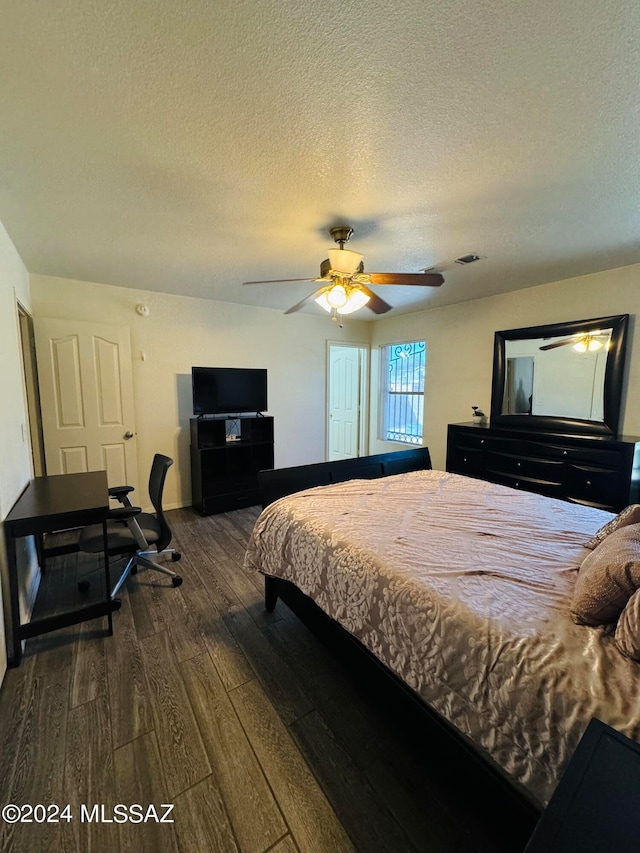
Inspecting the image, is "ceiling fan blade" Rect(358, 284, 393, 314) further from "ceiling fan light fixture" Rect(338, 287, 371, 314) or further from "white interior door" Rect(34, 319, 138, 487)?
"white interior door" Rect(34, 319, 138, 487)

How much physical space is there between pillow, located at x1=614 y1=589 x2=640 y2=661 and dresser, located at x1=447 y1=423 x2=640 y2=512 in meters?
2.27

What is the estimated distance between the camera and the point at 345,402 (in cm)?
593

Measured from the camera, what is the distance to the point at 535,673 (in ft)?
3.02

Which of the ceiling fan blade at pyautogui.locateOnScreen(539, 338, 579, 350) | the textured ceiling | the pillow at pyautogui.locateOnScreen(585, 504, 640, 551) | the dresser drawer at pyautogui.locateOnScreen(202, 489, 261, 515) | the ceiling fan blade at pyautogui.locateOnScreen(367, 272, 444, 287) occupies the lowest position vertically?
the dresser drawer at pyautogui.locateOnScreen(202, 489, 261, 515)

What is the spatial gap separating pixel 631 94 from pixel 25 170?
2.55 meters

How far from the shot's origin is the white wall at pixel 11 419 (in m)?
1.93

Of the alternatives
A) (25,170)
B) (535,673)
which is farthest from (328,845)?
(25,170)

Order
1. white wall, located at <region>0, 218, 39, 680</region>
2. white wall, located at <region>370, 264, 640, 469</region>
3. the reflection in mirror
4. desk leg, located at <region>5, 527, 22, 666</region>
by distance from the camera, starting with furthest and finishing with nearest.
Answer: the reflection in mirror < white wall, located at <region>370, 264, 640, 469</region> < white wall, located at <region>0, 218, 39, 680</region> < desk leg, located at <region>5, 527, 22, 666</region>

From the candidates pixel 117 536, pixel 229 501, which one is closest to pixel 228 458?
pixel 229 501

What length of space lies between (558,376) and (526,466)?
977 mm

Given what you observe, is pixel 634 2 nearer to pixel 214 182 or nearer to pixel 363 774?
pixel 214 182

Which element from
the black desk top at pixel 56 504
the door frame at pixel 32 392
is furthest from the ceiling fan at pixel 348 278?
the door frame at pixel 32 392

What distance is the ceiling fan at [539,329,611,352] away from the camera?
3113 millimetres

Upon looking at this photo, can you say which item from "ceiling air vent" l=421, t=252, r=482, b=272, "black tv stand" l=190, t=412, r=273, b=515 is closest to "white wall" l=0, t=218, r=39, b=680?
"black tv stand" l=190, t=412, r=273, b=515
